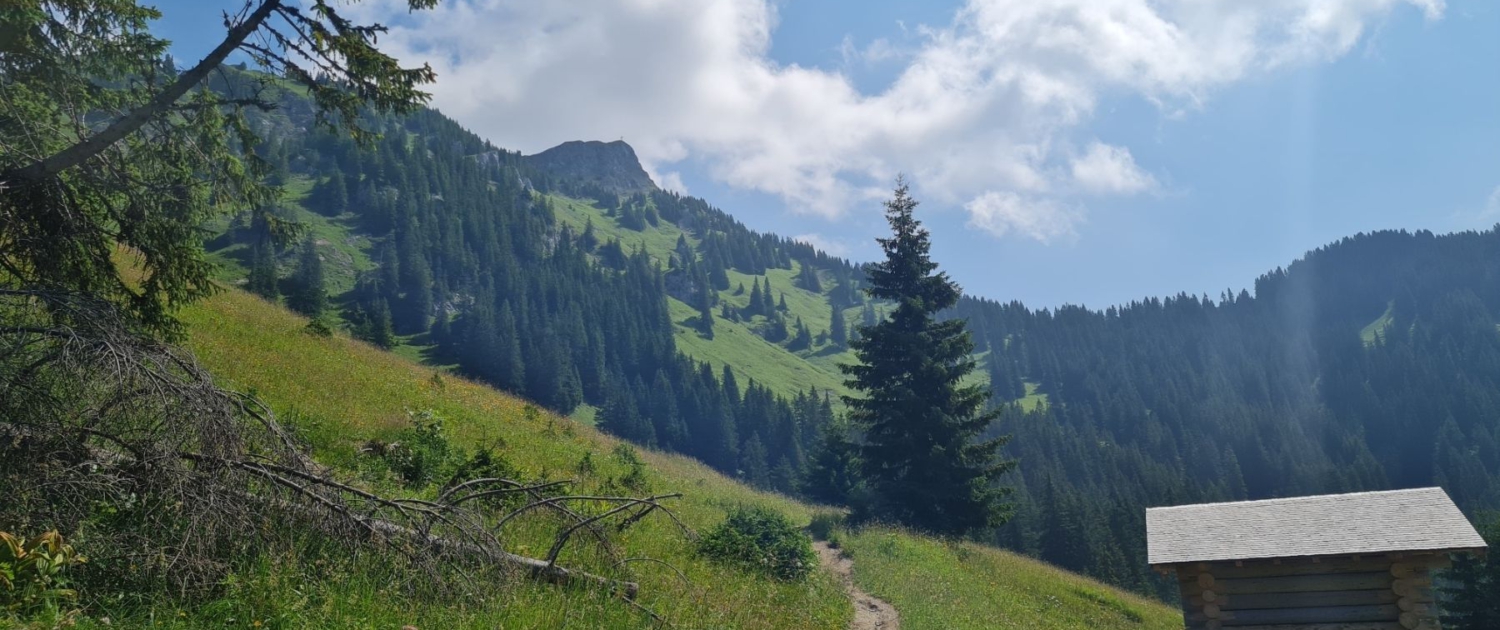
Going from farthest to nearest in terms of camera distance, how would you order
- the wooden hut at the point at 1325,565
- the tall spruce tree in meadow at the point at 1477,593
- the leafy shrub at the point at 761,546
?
the tall spruce tree in meadow at the point at 1477,593
the wooden hut at the point at 1325,565
the leafy shrub at the point at 761,546

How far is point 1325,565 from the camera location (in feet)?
48.0

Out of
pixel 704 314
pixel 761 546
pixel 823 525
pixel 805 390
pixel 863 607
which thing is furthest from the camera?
pixel 704 314

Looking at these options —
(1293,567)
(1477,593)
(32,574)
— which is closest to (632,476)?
(1293,567)

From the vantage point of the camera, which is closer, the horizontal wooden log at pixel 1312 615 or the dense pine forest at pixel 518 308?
the horizontal wooden log at pixel 1312 615

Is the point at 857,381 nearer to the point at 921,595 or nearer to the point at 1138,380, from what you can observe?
the point at 921,595

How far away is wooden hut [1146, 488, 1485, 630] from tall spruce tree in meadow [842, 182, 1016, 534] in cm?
1287

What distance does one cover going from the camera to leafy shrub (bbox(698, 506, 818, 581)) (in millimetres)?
13273

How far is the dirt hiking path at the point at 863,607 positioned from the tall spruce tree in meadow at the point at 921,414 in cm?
951

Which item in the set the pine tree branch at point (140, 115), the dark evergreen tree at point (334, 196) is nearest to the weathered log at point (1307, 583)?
the pine tree branch at point (140, 115)

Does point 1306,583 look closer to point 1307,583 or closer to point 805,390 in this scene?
point 1307,583

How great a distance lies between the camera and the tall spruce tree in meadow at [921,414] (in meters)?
29.0

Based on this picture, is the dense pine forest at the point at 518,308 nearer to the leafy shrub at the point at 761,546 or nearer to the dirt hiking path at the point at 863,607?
the dirt hiking path at the point at 863,607

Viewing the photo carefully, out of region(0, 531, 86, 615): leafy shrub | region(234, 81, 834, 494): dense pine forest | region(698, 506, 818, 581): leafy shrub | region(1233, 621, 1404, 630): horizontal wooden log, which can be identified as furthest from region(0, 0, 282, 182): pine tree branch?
region(234, 81, 834, 494): dense pine forest

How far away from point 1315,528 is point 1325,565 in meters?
0.92
